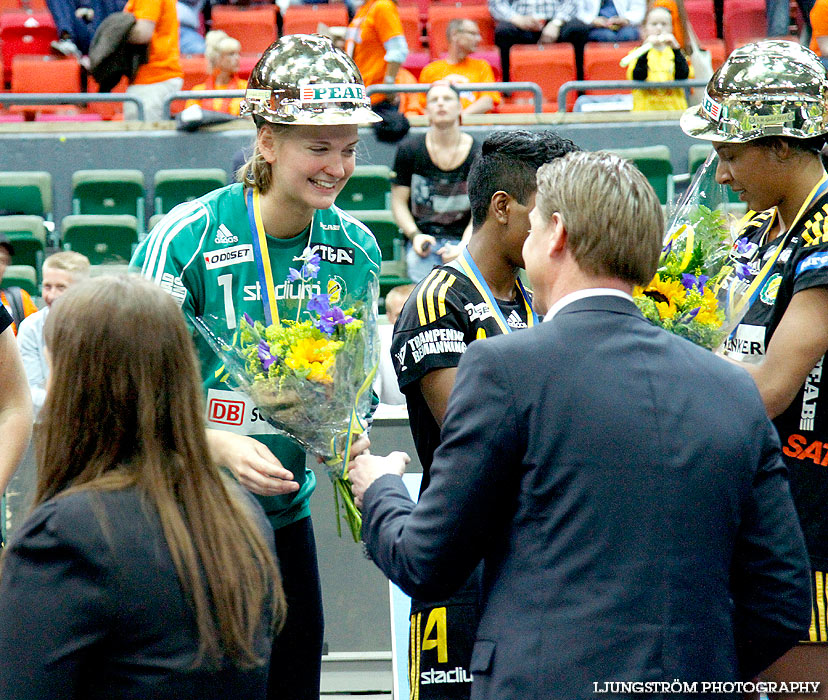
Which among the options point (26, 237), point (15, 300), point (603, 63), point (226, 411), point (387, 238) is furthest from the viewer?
point (603, 63)

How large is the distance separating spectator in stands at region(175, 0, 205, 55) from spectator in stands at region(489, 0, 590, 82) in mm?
3039

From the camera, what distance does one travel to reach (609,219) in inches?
66.7

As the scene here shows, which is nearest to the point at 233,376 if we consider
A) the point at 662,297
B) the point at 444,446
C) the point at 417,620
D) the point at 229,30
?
the point at 417,620

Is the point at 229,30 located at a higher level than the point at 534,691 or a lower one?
higher

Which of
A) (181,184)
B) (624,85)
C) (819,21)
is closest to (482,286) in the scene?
(181,184)

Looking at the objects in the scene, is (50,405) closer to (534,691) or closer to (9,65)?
(534,691)

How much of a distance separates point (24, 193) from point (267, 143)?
635 cm

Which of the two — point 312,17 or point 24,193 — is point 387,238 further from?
point 312,17

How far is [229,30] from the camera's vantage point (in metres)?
11.0

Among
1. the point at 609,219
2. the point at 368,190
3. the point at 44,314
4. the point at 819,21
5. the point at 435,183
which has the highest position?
the point at 819,21

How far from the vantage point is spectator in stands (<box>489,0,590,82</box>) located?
10641 millimetres

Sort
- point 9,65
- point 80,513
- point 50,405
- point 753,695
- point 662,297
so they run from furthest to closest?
point 9,65 < point 662,297 < point 753,695 < point 50,405 < point 80,513

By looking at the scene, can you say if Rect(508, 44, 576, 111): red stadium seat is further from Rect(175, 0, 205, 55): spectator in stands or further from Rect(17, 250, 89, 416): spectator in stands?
Rect(17, 250, 89, 416): spectator in stands

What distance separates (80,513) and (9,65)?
10.4 meters
